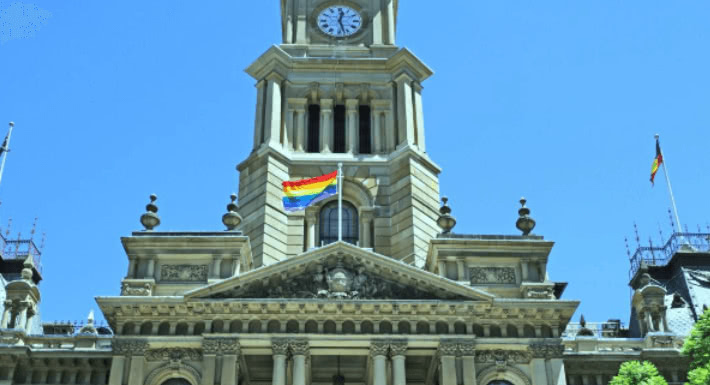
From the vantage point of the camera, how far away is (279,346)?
1495 inches

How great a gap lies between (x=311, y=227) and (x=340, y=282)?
7286 mm

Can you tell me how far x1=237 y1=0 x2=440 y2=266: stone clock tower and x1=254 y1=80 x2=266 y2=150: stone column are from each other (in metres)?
0.06

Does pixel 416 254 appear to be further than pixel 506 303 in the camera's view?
Yes

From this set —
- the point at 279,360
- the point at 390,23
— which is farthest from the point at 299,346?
the point at 390,23

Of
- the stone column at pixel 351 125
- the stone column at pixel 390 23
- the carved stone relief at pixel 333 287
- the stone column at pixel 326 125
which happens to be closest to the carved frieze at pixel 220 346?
the carved stone relief at pixel 333 287

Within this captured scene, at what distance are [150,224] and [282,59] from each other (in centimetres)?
1304

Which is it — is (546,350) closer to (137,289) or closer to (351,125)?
(137,289)

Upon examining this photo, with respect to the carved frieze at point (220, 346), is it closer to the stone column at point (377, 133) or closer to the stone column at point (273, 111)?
the stone column at point (273, 111)

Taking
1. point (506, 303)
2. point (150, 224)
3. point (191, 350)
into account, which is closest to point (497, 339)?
point (506, 303)

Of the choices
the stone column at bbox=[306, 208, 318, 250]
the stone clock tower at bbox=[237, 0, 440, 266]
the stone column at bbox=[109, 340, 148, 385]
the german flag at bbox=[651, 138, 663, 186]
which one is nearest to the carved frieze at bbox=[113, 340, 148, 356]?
the stone column at bbox=[109, 340, 148, 385]

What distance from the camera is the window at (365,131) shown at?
50.2 metres

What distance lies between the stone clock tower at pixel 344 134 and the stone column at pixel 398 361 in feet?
21.7

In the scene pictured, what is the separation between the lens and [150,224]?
41.4 metres

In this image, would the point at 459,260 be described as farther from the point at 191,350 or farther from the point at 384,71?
the point at 384,71
